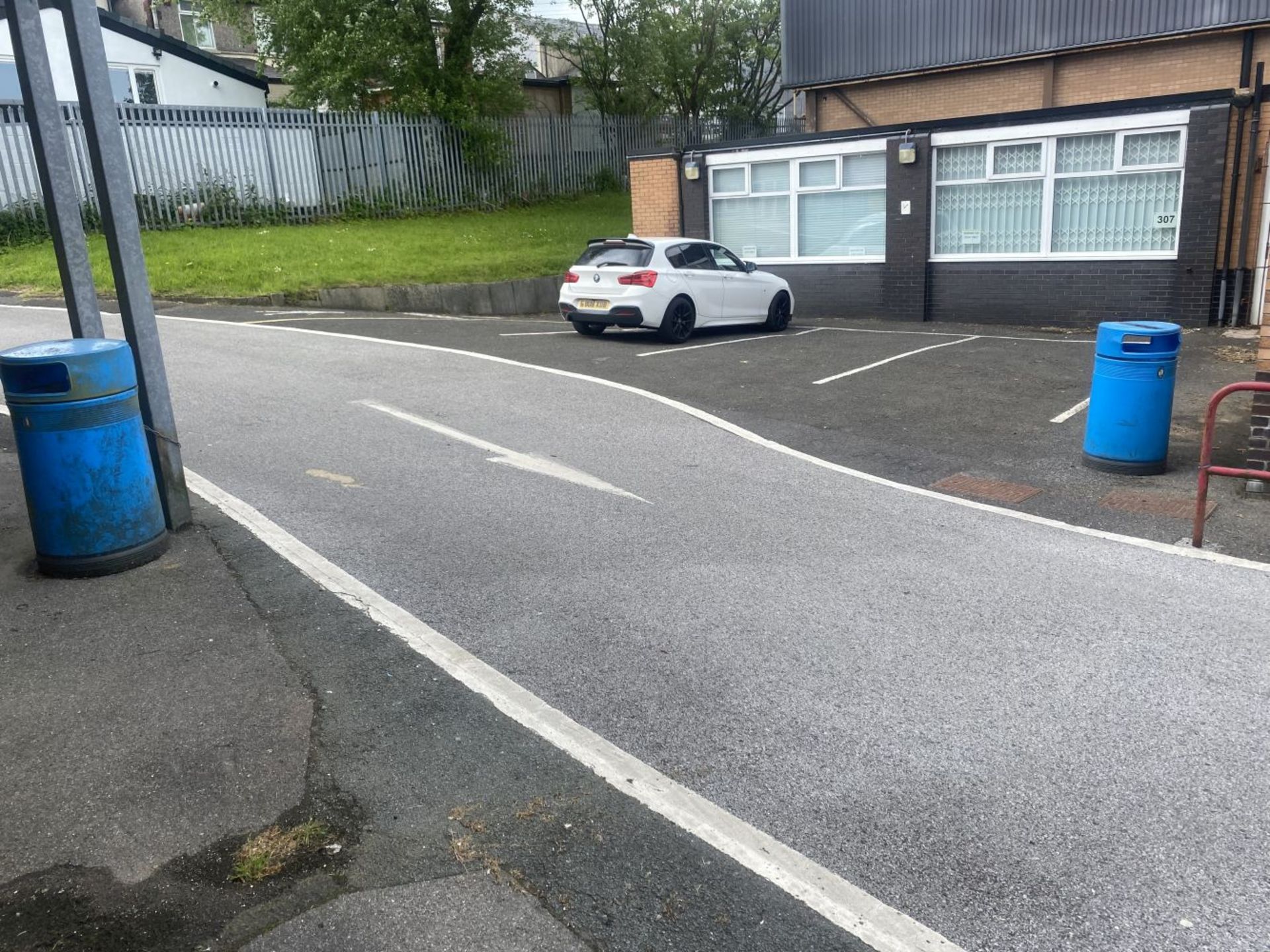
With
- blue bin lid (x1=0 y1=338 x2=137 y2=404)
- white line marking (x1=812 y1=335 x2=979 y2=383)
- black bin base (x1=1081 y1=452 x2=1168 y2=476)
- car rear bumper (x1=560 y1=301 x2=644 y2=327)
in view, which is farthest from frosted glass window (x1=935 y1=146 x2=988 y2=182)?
blue bin lid (x1=0 y1=338 x2=137 y2=404)

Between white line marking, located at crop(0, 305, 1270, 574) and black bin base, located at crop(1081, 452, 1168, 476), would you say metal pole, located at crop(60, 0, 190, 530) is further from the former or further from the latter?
black bin base, located at crop(1081, 452, 1168, 476)

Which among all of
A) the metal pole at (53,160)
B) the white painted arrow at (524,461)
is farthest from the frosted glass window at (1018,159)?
the metal pole at (53,160)

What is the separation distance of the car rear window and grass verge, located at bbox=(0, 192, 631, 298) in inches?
201

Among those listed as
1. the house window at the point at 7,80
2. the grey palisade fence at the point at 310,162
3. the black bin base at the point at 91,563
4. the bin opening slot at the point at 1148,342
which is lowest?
the black bin base at the point at 91,563

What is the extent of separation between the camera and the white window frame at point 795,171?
18781 mm

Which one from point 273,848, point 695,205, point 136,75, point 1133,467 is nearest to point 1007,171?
point 695,205

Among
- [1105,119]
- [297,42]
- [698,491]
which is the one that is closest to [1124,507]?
[698,491]

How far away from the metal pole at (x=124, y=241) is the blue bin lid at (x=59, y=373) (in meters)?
0.49

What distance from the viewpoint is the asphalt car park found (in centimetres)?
781

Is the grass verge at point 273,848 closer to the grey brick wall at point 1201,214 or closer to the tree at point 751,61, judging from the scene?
the grey brick wall at point 1201,214

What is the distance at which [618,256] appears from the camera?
1510cm

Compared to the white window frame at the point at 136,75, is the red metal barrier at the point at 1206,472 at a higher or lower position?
lower

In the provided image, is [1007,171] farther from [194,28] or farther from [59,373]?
[194,28]

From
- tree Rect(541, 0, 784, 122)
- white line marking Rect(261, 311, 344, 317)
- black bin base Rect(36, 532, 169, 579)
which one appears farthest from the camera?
tree Rect(541, 0, 784, 122)
